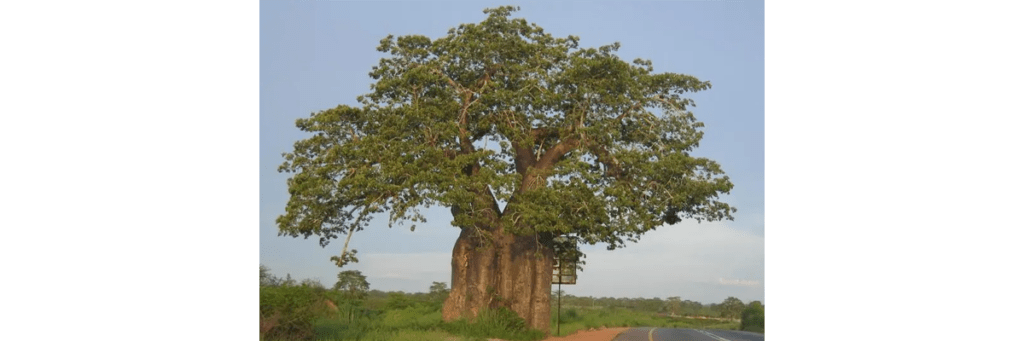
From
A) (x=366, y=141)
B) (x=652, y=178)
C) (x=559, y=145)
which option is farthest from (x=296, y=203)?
(x=652, y=178)

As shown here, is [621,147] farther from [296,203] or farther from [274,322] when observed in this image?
[274,322]

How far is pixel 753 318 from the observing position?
4869 centimetres

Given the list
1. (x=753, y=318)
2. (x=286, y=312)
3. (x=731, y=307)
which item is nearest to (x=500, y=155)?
(x=286, y=312)

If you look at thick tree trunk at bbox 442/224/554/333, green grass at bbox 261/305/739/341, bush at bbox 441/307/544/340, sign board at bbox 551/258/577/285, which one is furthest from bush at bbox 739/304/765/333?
bush at bbox 441/307/544/340

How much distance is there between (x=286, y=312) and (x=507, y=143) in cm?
957

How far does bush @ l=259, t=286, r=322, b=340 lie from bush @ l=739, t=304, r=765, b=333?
1154 inches

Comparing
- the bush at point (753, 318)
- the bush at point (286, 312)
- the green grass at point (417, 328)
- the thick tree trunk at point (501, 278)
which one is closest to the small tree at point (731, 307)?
the bush at point (753, 318)

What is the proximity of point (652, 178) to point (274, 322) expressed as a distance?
36.1 ft

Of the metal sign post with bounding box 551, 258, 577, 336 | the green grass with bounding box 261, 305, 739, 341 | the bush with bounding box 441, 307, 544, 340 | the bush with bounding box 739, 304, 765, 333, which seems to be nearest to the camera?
the green grass with bounding box 261, 305, 739, 341

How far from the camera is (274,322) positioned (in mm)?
21391

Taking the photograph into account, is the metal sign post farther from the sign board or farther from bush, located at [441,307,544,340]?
bush, located at [441,307,544,340]

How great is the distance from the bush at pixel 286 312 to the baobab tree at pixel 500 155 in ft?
11.9

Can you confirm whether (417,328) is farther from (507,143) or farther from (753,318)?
(753,318)

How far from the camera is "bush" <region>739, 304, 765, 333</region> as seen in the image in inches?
1874
